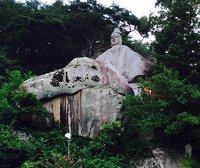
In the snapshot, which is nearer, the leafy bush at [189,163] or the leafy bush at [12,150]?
the leafy bush at [12,150]

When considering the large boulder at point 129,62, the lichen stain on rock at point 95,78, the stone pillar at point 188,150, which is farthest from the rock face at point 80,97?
the stone pillar at point 188,150

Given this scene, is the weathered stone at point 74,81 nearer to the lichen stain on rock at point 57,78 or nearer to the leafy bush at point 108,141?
the lichen stain on rock at point 57,78

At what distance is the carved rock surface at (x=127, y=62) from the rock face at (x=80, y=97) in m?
2.81

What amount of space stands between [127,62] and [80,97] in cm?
477

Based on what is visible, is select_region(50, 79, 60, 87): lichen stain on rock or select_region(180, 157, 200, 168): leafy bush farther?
select_region(50, 79, 60, 87): lichen stain on rock

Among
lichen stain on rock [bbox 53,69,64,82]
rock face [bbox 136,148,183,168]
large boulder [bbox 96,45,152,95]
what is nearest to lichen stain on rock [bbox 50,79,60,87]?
lichen stain on rock [bbox 53,69,64,82]

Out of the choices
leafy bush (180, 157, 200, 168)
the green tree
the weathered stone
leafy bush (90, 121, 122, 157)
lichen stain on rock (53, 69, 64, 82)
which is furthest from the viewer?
lichen stain on rock (53, 69, 64, 82)

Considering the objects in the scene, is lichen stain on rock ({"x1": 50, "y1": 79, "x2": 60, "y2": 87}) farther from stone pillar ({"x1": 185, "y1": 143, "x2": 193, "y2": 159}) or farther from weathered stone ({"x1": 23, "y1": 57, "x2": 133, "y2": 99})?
stone pillar ({"x1": 185, "y1": 143, "x2": 193, "y2": 159})

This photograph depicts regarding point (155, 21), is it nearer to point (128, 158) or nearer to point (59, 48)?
point (59, 48)

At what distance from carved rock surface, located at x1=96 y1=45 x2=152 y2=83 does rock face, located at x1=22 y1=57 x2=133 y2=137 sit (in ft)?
9.22

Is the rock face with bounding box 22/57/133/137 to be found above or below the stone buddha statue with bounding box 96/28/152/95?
below

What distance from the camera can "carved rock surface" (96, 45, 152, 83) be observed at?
14461 millimetres

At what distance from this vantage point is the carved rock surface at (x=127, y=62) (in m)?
14.5

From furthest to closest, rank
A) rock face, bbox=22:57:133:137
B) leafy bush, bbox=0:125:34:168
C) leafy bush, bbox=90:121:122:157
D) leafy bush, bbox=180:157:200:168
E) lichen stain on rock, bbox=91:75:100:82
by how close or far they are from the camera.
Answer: lichen stain on rock, bbox=91:75:100:82
rock face, bbox=22:57:133:137
leafy bush, bbox=90:121:122:157
leafy bush, bbox=180:157:200:168
leafy bush, bbox=0:125:34:168
